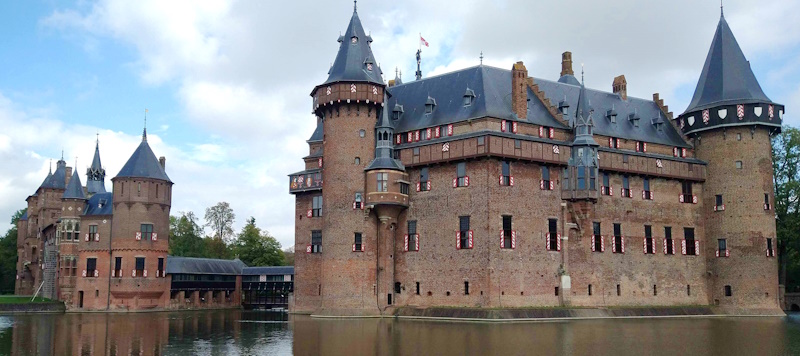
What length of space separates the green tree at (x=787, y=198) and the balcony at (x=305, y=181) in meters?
38.6

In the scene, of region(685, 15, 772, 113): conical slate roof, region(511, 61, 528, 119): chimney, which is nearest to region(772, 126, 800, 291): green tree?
region(685, 15, 772, 113): conical slate roof

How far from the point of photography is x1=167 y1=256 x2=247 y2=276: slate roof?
70375 mm

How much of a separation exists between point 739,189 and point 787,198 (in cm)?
1156

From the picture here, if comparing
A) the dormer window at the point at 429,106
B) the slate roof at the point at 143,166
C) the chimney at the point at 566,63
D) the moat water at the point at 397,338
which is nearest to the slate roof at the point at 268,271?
the slate roof at the point at 143,166

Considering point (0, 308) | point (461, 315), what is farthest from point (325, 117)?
point (0, 308)

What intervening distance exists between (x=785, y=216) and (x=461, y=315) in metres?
34.1

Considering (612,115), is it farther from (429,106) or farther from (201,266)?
(201,266)

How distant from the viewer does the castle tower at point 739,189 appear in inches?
2231

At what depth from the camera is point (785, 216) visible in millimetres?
65812

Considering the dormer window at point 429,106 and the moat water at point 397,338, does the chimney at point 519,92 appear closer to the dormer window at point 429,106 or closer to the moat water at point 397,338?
the dormer window at point 429,106

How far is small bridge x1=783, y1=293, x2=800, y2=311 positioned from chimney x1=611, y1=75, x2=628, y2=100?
23.8m

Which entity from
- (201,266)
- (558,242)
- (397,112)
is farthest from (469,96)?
(201,266)

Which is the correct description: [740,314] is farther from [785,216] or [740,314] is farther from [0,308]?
[0,308]

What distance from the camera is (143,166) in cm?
6681
